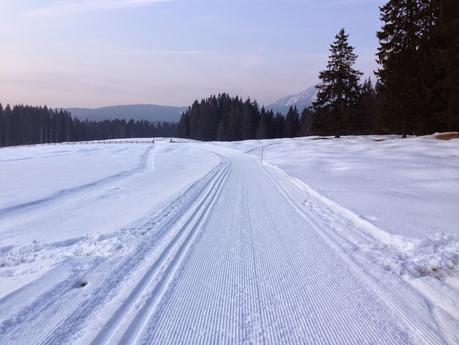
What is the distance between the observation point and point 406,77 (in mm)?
27938

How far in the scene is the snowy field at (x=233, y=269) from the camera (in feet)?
10.6

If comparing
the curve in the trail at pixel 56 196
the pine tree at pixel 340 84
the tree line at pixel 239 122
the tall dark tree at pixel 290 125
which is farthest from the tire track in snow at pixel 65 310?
the tall dark tree at pixel 290 125

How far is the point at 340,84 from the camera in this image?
38.3 m

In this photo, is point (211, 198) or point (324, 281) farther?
point (211, 198)

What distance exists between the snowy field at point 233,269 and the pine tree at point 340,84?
1212 inches

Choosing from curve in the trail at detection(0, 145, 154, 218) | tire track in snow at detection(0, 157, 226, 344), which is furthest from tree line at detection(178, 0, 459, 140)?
tire track in snow at detection(0, 157, 226, 344)

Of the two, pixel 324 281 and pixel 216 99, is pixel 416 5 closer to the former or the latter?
pixel 324 281

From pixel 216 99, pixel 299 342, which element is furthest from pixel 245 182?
pixel 216 99

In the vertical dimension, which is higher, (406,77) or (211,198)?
(406,77)

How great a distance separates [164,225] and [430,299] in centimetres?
467

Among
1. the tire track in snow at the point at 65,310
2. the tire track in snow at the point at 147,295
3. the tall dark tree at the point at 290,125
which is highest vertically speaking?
the tall dark tree at the point at 290,125

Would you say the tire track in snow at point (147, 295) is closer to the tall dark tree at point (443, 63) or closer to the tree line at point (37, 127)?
the tall dark tree at point (443, 63)

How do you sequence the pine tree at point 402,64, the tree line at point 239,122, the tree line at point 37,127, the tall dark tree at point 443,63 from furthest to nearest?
the tree line at point 37,127
the tree line at point 239,122
the pine tree at point 402,64
the tall dark tree at point 443,63

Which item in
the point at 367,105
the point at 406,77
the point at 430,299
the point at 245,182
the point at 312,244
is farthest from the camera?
the point at 367,105
